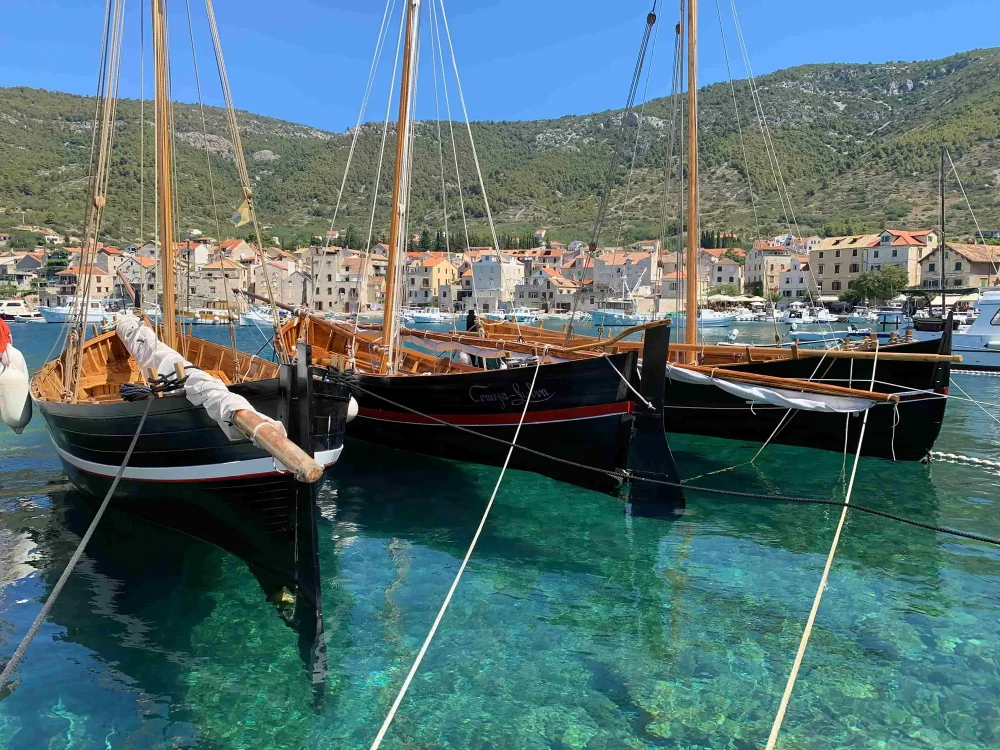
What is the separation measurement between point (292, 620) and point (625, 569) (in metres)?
4.00

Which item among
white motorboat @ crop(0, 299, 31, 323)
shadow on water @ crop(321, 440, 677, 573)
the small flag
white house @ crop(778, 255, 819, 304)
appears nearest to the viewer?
shadow on water @ crop(321, 440, 677, 573)

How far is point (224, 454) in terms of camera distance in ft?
23.0

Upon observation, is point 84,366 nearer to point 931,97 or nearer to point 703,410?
point 703,410

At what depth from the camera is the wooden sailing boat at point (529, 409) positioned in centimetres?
987

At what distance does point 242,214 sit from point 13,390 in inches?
197

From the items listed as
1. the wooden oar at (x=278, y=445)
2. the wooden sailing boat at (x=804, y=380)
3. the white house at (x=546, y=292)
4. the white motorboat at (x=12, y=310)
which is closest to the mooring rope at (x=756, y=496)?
the wooden oar at (x=278, y=445)

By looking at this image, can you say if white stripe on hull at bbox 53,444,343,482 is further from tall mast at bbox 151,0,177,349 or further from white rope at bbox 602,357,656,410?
white rope at bbox 602,357,656,410

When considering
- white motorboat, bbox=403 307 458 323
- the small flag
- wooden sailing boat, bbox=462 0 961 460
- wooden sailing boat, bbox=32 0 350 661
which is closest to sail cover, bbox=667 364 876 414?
wooden sailing boat, bbox=462 0 961 460

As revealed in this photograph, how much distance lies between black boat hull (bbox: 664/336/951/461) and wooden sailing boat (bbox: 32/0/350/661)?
8.34 metres

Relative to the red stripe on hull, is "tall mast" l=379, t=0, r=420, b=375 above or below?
above

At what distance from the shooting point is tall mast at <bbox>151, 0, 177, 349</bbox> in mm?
8805

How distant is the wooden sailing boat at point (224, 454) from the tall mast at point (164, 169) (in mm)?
15

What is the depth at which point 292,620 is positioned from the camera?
22.7 ft

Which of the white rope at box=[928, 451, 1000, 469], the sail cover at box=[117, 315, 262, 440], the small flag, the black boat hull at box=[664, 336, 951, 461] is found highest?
the small flag
